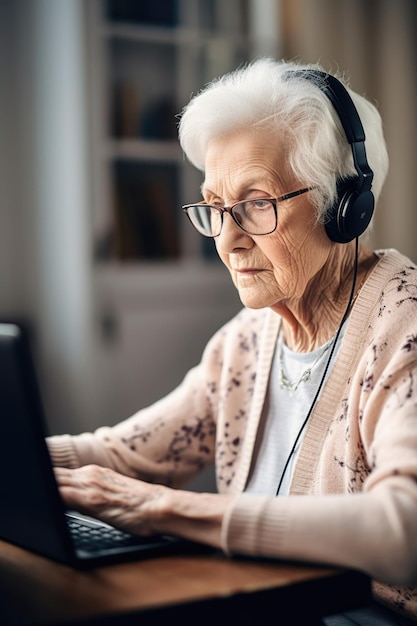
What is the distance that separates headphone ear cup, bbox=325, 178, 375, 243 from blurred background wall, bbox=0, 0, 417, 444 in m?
2.10

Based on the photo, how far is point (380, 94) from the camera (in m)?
3.61

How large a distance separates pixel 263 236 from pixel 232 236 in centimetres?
5

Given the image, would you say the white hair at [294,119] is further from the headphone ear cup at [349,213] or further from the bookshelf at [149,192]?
the bookshelf at [149,192]

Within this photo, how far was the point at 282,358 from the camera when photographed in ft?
4.89

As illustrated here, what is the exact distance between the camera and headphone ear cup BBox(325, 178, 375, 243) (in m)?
1.31

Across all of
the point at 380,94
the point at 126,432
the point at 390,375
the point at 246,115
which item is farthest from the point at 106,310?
the point at 390,375

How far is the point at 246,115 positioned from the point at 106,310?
215cm

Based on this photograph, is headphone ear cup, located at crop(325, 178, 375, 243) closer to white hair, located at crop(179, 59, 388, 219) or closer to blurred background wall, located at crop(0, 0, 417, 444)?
white hair, located at crop(179, 59, 388, 219)

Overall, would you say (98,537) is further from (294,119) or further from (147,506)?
(294,119)

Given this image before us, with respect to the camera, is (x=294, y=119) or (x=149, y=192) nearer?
(x=294, y=119)

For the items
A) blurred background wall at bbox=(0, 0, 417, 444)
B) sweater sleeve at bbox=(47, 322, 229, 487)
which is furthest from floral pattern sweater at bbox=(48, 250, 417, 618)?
blurred background wall at bbox=(0, 0, 417, 444)

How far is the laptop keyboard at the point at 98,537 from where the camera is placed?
1030 mm

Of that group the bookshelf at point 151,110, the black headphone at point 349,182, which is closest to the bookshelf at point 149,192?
the bookshelf at point 151,110

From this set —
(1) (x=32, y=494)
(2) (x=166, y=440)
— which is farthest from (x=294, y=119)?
(1) (x=32, y=494)
